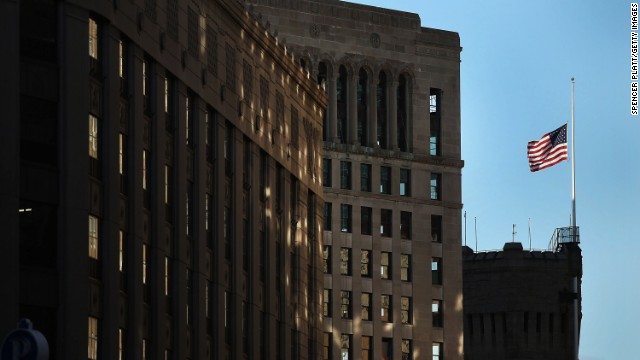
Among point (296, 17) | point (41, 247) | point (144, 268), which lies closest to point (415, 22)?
point (296, 17)

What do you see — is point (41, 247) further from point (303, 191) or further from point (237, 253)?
point (303, 191)

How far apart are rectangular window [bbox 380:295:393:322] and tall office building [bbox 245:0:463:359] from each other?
3.8 inches

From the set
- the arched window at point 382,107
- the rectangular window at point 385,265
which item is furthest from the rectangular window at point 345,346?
the arched window at point 382,107

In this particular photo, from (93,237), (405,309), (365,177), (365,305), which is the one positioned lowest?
(93,237)

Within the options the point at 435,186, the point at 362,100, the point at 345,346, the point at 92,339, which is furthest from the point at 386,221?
the point at 92,339

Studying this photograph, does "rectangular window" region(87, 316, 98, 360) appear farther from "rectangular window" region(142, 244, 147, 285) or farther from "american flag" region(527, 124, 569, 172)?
"american flag" region(527, 124, 569, 172)

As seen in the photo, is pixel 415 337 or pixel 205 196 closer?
pixel 205 196

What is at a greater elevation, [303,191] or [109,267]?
[303,191]

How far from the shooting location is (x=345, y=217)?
129m

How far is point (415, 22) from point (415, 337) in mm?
22855

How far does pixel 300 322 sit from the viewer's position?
3324 inches

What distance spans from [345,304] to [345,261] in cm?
301

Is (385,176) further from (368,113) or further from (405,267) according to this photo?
(405,267)

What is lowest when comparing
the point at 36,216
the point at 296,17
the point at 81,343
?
the point at 81,343
